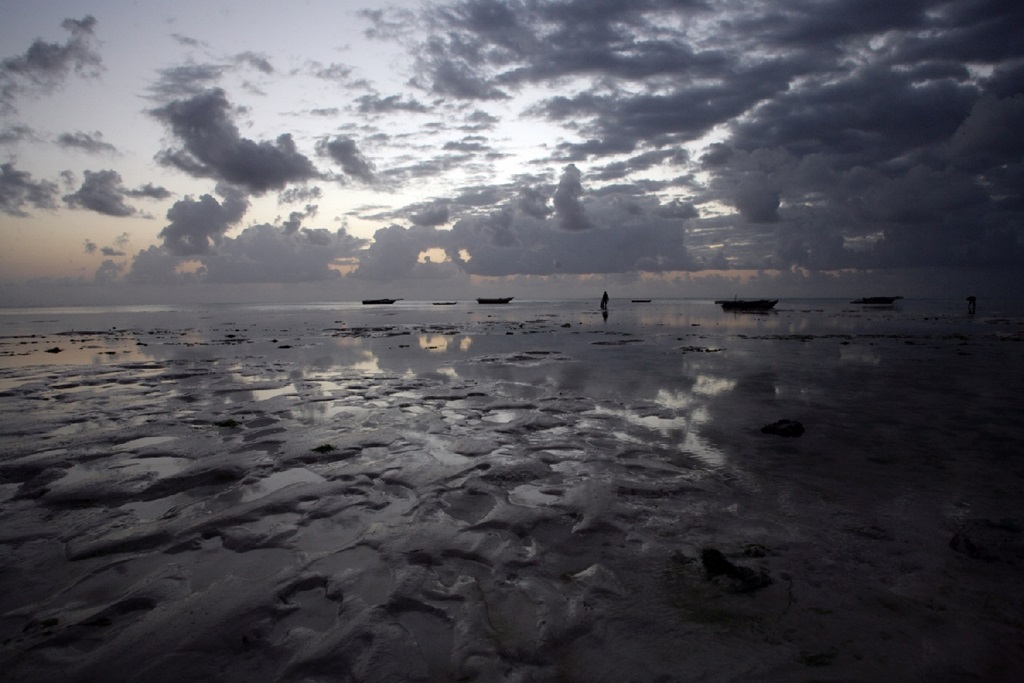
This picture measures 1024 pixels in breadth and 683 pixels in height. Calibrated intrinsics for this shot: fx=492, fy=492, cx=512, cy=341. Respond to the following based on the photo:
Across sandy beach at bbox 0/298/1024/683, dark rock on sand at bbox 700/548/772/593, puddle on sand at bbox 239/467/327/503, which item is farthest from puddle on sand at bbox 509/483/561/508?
puddle on sand at bbox 239/467/327/503

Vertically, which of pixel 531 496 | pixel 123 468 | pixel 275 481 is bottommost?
pixel 531 496

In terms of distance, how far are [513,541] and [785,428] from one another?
6.59 metres

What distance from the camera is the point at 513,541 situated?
5426mm

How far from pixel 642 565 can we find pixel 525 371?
13.3 m

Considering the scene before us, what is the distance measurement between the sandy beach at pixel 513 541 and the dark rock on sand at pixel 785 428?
0.35 meters

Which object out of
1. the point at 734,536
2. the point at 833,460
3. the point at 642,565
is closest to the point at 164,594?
the point at 642,565

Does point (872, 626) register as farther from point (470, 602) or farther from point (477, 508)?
point (477, 508)

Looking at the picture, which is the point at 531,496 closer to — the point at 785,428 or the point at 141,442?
the point at 785,428

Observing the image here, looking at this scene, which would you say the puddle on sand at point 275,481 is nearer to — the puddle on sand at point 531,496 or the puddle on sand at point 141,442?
the puddle on sand at point 531,496

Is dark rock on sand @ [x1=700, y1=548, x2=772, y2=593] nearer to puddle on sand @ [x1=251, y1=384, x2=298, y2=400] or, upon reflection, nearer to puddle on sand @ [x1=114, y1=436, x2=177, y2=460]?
puddle on sand @ [x1=114, y1=436, x2=177, y2=460]

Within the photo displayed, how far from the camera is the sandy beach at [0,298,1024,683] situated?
368 centimetres

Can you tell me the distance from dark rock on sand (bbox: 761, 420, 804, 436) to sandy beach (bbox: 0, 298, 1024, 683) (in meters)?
0.35

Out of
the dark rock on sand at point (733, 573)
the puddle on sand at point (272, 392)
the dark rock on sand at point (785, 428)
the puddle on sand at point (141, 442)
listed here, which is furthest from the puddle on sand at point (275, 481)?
the dark rock on sand at point (785, 428)

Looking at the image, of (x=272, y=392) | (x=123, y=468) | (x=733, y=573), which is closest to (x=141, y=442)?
(x=123, y=468)
